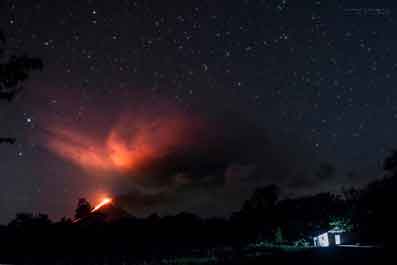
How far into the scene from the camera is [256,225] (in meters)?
38.2

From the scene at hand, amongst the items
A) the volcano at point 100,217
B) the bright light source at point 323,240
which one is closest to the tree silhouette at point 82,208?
the volcano at point 100,217

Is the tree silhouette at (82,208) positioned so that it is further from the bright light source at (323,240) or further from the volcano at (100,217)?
the bright light source at (323,240)

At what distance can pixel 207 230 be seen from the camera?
3412 cm

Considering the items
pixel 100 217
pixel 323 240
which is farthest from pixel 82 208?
pixel 323 240

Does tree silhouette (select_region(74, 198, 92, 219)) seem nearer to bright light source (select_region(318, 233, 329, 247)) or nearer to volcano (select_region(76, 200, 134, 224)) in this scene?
volcano (select_region(76, 200, 134, 224))

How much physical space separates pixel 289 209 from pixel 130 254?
1889 cm

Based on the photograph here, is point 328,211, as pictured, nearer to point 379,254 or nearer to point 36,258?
point 36,258

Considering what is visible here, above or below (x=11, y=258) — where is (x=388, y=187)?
above

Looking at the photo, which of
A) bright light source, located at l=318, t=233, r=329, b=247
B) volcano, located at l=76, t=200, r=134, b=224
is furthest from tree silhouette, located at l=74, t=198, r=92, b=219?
bright light source, located at l=318, t=233, r=329, b=247

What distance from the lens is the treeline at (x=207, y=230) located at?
2623 cm

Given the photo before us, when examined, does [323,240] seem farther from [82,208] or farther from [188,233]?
[82,208]

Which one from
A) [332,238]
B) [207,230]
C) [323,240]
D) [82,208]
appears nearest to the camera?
[332,238]

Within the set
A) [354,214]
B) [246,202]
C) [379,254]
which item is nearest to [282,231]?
[354,214]

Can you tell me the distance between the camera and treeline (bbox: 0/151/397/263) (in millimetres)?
26234
